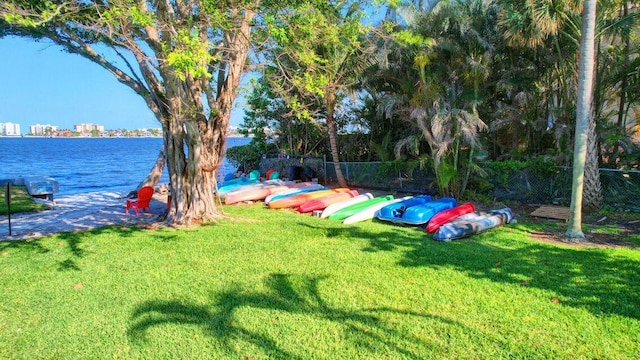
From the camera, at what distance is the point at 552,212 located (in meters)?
9.33

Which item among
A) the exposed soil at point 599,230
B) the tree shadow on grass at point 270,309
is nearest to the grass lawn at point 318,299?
the tree shadow on grass at point 270,309

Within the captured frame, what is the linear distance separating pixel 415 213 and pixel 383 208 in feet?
3.13

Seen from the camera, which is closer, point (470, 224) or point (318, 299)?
point (318, 299)

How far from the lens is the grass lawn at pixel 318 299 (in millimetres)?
3557

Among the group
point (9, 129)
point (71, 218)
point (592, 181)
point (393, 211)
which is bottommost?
point (71, 218)

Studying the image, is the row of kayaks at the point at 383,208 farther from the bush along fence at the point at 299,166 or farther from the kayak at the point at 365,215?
the bush along fence at the point at 299,166

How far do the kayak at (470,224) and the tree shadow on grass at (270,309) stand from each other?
3.30 metres

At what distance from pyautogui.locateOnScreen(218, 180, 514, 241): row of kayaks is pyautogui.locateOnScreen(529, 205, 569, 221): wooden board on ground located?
36.7 inches

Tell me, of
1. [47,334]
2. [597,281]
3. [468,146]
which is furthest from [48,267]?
[468,146]

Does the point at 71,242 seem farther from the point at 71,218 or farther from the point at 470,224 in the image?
the point at 470,224

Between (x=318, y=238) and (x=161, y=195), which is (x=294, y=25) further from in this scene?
(x=161, y=195)

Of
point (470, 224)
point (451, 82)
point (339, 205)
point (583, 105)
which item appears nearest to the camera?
point (583, 105)

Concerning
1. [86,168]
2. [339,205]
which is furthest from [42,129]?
[339,205]

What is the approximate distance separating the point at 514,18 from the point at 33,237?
38.1ft
